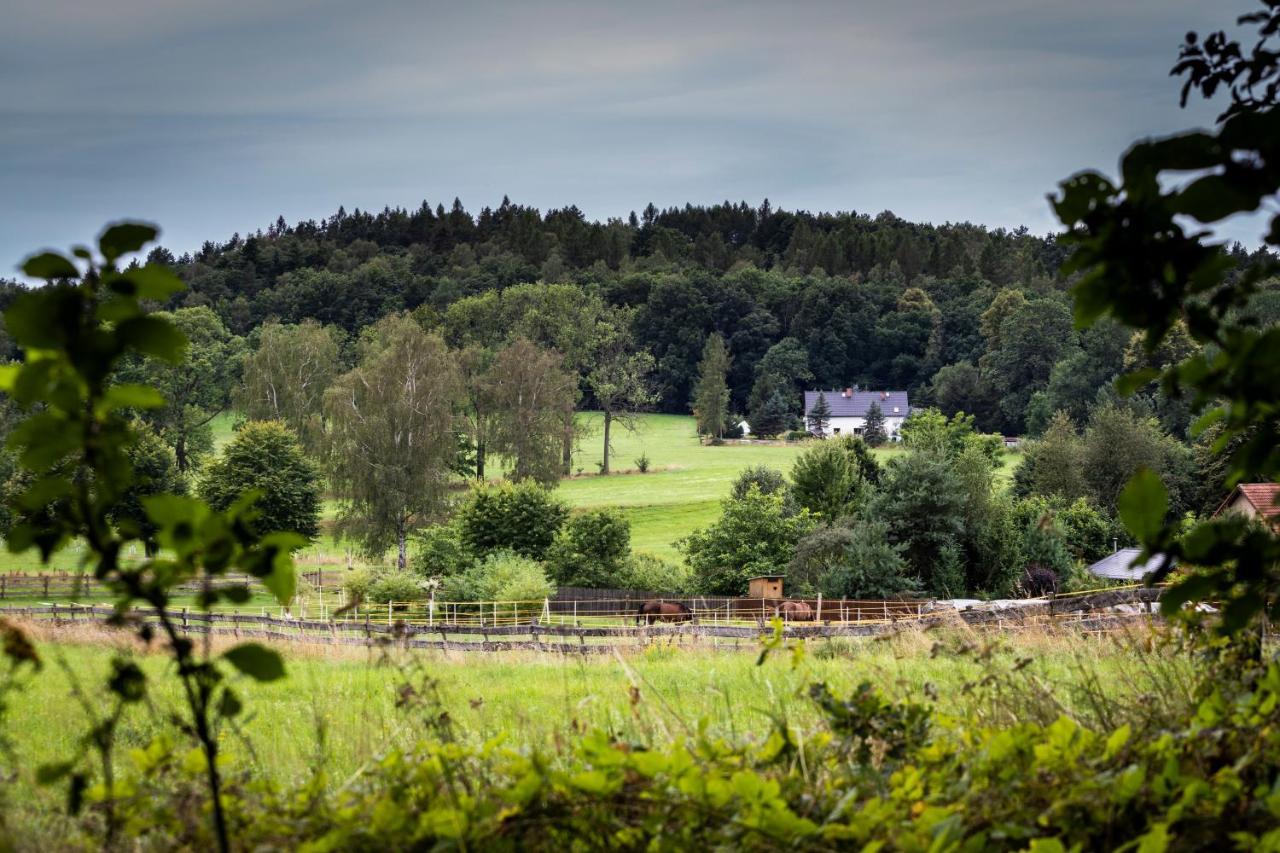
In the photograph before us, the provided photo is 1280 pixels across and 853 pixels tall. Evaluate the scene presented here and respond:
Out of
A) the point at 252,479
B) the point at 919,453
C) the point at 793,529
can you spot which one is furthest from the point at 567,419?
the point at 919,453

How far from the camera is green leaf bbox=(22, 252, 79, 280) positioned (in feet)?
A: 5.47

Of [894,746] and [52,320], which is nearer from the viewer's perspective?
[52,320]

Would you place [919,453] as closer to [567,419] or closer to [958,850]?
[567,419]

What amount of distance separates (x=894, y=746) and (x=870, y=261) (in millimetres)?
154782

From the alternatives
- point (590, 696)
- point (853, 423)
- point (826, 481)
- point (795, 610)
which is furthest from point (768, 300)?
point (590, 696)

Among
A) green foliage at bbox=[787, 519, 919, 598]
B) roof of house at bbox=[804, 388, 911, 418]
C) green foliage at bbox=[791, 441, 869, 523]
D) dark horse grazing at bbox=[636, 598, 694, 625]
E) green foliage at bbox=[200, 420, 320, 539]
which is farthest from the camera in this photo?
roof of house at bbox=[804, 388, 911, 418]

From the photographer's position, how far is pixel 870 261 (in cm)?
15300

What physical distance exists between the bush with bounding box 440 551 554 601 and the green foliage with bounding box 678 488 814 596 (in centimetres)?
595

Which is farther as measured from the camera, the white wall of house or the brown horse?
the white wall of house

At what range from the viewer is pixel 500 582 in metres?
40.4

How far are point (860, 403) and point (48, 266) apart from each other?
112 meters

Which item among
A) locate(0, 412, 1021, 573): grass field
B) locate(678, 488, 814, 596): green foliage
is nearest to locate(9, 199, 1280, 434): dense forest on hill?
locate(0, 412, 1021, 573): grass field

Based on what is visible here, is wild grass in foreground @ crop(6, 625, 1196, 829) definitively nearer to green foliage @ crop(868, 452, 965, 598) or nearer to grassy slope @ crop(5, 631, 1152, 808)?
grassy slope @ crop(5, 631, 1152, 808)

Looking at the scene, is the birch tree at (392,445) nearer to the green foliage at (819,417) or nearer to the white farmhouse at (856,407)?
the green foliage at (819,417)
